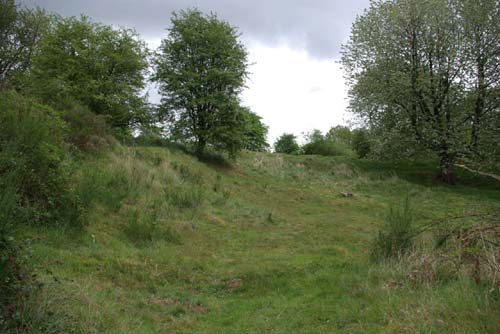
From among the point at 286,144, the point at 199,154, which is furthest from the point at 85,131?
the point at 286,144

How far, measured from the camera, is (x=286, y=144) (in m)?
51.0

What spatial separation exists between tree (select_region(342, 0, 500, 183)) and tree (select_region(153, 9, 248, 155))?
24.8 ft

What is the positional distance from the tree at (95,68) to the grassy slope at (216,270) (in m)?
6.26

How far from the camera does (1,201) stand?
4.19m

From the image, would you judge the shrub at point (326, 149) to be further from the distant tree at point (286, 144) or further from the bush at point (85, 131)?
the bush at point (85, 131)

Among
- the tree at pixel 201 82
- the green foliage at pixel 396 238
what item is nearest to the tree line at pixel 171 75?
the tree at pixel 201 82

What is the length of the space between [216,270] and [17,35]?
1130 inches

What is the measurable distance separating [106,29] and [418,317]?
848 inches

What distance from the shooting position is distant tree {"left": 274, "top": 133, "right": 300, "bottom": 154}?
1980 inches

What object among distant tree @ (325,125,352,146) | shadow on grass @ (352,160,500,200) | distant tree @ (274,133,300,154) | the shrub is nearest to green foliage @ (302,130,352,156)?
the shrub

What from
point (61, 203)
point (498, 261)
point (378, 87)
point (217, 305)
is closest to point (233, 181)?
point (378, 87)

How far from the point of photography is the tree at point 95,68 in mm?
19547

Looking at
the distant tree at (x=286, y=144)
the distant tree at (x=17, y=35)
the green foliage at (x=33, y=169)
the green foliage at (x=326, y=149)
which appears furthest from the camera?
the distant tree at (x=286, y=144)

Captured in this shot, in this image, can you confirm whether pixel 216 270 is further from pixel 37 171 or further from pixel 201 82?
pixel 201 82
